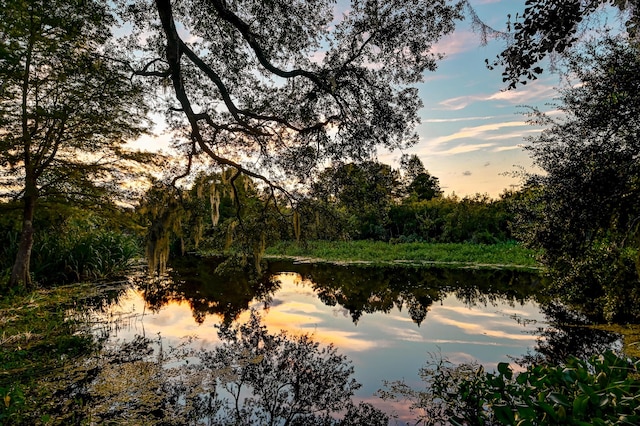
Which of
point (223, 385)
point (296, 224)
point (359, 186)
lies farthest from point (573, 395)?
point (296, 224)

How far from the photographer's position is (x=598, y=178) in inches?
224

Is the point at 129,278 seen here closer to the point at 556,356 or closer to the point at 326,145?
the point at 326,145

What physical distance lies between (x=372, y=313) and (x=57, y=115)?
9512 mm

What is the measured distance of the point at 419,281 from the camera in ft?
45.0

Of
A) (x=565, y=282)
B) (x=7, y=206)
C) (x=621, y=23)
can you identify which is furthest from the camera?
(x=7, y=206)

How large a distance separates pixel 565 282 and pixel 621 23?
20.3 ft

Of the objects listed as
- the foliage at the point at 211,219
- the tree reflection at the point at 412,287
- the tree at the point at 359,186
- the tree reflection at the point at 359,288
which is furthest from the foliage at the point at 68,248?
the tree at the point at 359,186

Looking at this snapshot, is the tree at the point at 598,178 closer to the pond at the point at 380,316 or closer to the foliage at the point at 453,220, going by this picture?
the pond at the point at 380,316

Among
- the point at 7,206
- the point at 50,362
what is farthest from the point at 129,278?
the point at 50,362

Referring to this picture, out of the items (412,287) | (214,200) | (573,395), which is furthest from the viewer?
(412,287)

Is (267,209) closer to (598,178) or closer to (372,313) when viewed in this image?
(372,313)

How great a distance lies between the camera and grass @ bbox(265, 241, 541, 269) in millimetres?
17984

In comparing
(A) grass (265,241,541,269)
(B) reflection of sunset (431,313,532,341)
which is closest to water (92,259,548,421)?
(B) reflection of sunset (431,313,532,341)

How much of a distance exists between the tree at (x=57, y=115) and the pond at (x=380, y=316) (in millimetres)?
3584
